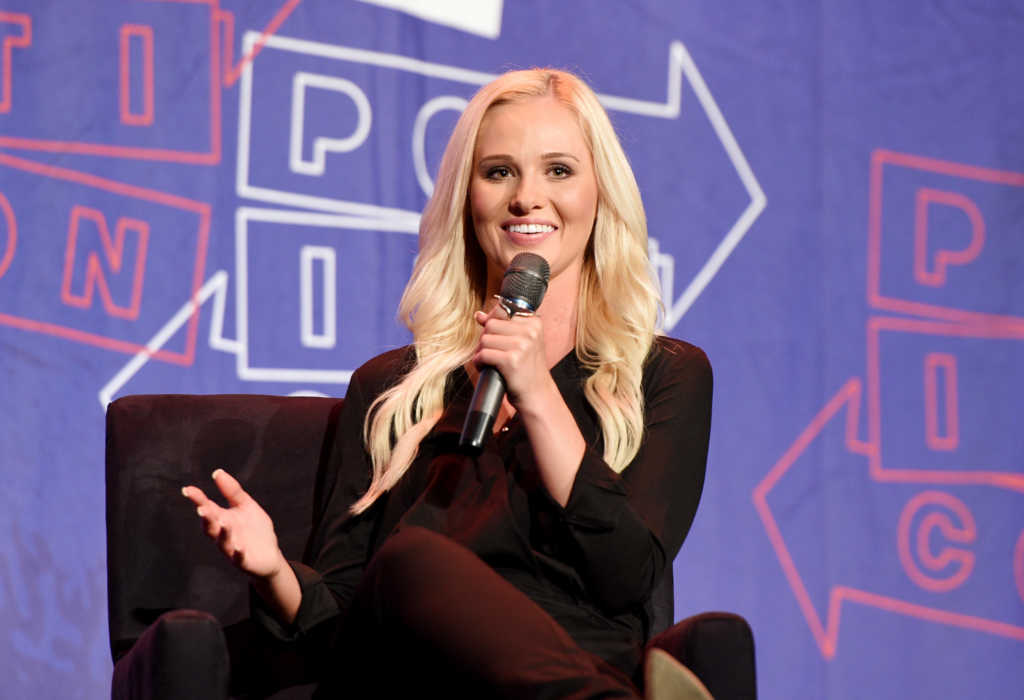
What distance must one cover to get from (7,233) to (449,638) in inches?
56.0

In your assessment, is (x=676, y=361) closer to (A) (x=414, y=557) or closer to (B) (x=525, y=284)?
(B) (x=525, y=284)

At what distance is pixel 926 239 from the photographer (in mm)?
2645

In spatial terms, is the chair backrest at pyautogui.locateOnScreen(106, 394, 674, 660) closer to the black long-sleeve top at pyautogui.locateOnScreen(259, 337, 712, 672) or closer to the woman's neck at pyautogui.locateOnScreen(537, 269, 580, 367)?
the black long-sleeve top at pyautogui.locateOnScreen(259, 337, 712, 672)

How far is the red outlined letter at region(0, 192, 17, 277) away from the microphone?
117 centimetres

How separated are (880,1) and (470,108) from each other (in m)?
1.39

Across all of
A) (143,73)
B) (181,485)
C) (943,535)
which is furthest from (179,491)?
(943,535)

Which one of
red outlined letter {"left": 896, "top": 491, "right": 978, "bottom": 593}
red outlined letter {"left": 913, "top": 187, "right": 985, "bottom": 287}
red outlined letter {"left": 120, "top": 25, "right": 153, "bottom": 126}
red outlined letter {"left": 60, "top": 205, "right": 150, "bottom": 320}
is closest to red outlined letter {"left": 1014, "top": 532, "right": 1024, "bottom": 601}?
red outlined letter {"left": 896, "top": 491, "right": 978, "bottom": 593}

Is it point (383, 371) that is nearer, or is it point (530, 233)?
point (530, 233)

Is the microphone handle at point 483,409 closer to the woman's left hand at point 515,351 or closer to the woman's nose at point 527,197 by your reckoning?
the woman's left hand at point 515,351

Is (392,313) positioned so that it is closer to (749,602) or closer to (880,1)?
(749,602)

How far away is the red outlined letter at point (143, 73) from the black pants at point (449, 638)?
1.30 m

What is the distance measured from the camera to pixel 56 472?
2.16 m

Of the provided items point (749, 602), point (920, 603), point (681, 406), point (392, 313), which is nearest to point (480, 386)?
point (681, 406)

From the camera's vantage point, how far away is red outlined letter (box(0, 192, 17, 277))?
7.02ft
